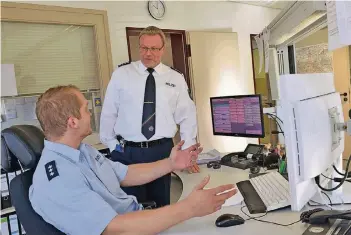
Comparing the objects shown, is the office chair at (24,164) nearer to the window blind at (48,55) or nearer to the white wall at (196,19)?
the window blind at (48,55)

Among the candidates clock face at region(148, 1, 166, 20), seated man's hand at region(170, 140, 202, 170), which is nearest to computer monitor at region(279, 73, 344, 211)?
seated man's hand at region(170, 140, 202, 170)

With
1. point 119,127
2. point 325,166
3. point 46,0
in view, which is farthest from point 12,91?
point 325,166

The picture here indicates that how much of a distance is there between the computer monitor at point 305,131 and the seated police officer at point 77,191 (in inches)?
9.4

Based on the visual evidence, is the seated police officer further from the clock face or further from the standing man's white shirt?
the clock face

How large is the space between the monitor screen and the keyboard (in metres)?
0.52

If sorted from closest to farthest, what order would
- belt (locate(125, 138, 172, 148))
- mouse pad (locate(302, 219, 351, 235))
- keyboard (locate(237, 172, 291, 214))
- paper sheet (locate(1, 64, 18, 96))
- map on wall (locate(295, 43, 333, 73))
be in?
mouse pad (locate(302, 219, 351, 235)) < keyboard (locate(237, 172, 291, 214)) < belt (locate(125, 138, 172, 148)) < paper sheet (locate(1, 64, 18, 96)) < map on wall (locate(295, 43, 333, 73))

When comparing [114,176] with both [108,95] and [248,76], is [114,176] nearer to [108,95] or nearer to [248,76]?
[108,95]

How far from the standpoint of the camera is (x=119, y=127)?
7.72ft

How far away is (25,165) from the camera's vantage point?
1261 mm

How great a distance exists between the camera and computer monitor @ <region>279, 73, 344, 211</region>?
1129 mm

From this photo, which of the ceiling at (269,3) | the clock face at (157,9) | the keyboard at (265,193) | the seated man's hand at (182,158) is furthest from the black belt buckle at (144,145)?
the ceiling at (269,3)

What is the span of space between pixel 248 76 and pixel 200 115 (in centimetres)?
128

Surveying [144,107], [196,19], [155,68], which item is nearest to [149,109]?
[144,107]

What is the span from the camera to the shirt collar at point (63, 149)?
1237 millimetres
